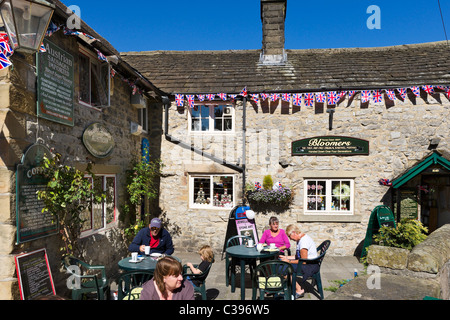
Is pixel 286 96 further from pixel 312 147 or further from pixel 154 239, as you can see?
pixel 154 239

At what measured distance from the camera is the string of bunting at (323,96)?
8.74 metres

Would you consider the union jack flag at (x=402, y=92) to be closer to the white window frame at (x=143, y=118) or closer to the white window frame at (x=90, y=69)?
the white window frame at (x=143, y=118)

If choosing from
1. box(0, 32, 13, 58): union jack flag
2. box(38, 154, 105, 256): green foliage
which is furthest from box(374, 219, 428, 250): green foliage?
box(0, 32, 13, 58): union jack flag

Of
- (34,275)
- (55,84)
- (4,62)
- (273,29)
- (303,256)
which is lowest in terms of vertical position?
(303,256)

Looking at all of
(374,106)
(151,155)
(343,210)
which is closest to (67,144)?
(151,155)

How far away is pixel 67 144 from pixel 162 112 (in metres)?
4.56

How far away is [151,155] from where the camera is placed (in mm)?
9656

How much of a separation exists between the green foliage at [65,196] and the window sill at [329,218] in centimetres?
584

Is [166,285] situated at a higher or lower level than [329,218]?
higher

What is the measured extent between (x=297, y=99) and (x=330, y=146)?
168 centimetres

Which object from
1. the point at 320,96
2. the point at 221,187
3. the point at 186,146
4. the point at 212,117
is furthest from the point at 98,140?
the point at 320,96

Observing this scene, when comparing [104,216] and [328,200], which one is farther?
[328,200]

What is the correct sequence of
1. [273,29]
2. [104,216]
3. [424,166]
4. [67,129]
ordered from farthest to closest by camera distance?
[273,29] < [424,166] < [104,216] < [67,129]

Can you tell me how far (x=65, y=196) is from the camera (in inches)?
189
